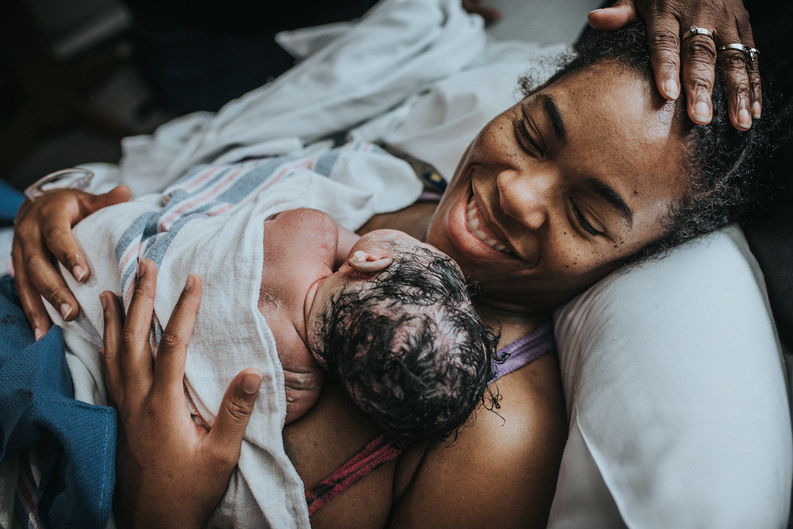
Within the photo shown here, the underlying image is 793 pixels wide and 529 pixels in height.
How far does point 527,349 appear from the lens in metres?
1.22

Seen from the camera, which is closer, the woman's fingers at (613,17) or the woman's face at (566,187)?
the woman's face at (566,187)

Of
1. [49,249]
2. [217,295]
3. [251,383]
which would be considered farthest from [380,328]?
[49,249]

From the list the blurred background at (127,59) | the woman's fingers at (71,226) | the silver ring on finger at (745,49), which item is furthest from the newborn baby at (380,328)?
the blurred background at (127,59)

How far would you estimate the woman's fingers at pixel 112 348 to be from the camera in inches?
40.9

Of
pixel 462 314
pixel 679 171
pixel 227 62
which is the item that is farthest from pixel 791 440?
pixel 227 62

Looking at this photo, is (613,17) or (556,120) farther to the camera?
(613,17)

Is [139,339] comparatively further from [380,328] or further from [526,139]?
[526,139]

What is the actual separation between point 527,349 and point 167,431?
90 cm

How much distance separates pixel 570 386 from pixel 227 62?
214 centimetres

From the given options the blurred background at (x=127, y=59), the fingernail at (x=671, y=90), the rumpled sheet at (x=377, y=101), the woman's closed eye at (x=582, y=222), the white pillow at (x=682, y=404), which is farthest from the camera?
the blurred background at (x=127, y=59)

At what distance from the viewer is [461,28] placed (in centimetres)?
191

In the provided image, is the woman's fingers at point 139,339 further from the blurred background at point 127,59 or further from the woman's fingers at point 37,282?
the blurred background at point 127,59

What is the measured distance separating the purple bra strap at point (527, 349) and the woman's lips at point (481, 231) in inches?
10.3

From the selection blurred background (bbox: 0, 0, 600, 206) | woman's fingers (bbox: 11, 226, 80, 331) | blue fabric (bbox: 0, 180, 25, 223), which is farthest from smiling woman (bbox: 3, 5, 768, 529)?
blurred background (bbox: 0, 0, 600, 206)
